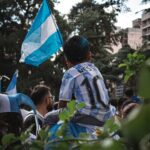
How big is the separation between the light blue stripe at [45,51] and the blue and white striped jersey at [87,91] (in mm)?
3554

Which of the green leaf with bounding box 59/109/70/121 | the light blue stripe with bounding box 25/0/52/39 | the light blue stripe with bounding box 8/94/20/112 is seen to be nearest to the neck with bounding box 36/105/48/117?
the light blue stripe with bounding box 8/94/20/112

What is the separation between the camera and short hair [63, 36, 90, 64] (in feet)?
9.45

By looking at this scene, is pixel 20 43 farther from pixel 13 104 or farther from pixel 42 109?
pixel 13 104

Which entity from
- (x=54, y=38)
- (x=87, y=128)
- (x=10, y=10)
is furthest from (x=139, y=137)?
(x=10, y=10)

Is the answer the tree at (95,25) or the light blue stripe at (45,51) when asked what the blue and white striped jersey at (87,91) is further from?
the tree at (95,25)

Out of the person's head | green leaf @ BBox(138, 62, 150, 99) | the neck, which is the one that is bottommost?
the neck

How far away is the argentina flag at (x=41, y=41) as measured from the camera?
6375mm

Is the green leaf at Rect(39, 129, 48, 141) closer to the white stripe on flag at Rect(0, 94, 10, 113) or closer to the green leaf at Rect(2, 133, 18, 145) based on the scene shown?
the green leaf at Rect(2, 133, 18, 145)

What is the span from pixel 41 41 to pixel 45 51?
0.92ft

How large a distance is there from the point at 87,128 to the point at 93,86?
0.25 meters

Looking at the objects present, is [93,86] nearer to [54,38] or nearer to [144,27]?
[54,38]

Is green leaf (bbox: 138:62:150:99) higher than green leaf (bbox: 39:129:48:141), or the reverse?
green leaf (bbox: 138:62:150:99)

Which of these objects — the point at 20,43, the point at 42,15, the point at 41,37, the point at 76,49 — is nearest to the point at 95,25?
the point at 20,43

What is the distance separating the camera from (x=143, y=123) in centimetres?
40
